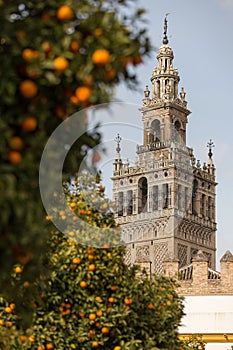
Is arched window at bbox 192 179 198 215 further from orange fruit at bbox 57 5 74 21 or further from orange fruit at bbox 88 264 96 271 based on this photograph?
orange fruit at bbox 57 5 74 21

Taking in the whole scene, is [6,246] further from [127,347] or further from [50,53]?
[127,347]

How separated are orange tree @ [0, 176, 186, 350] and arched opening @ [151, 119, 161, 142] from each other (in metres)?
59.2

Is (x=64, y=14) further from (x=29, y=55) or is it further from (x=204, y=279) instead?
(x=204, y=279)

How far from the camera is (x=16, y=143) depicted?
12.4 ft

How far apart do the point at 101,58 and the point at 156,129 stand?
6718cm

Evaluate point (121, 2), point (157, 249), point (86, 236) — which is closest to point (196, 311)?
point (86, 236)

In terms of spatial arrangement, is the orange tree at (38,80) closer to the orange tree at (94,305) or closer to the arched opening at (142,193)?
the orange tree at (94,305)

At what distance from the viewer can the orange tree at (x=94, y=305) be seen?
8.69 m

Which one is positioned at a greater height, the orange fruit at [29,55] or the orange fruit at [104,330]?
the orange fruit at [29,55]

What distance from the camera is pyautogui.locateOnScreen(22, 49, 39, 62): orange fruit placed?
12.5ft

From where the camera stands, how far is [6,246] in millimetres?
3889

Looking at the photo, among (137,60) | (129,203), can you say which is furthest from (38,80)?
(129,203)

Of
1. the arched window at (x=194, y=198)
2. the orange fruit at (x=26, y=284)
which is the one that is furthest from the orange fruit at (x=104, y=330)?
the arched window at (x=194, y=198)

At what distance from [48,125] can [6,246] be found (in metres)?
0.60
